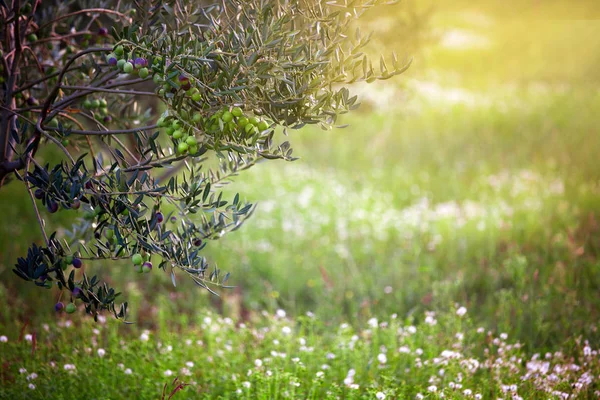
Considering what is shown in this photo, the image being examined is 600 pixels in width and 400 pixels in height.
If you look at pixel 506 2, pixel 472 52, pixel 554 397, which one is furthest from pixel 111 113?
pixel 506 2

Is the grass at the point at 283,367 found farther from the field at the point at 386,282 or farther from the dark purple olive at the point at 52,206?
the dark purple olive at the point at 52,206

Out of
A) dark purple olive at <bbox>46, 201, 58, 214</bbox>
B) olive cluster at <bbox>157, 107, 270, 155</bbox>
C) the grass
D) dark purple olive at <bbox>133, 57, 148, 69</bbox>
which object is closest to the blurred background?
the grass

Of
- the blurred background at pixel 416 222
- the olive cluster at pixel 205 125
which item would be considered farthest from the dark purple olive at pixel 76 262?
the blurred background at pixel 416 222

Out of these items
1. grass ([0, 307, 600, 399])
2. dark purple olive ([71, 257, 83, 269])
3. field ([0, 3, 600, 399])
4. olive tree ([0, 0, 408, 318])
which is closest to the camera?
olive tree ([0, 0, 408, 318])

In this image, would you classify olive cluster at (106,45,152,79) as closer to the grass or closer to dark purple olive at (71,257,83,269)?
dark purple olive at (71,257,83,269)

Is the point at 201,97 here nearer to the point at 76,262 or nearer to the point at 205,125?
the point at 205,125

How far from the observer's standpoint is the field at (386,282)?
3.47m

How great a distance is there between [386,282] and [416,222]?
1593mm

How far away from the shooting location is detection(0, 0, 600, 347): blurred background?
16.8 ft

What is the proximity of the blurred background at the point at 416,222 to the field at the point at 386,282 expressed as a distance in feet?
0.11

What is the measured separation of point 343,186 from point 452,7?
12.6 m

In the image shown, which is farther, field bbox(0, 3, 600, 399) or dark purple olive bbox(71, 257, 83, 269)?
field bbox(0, 3, 600, 399)

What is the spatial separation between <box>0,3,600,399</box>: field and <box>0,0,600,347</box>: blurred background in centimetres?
3

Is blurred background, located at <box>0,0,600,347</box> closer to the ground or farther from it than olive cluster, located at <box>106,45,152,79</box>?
farther from it
